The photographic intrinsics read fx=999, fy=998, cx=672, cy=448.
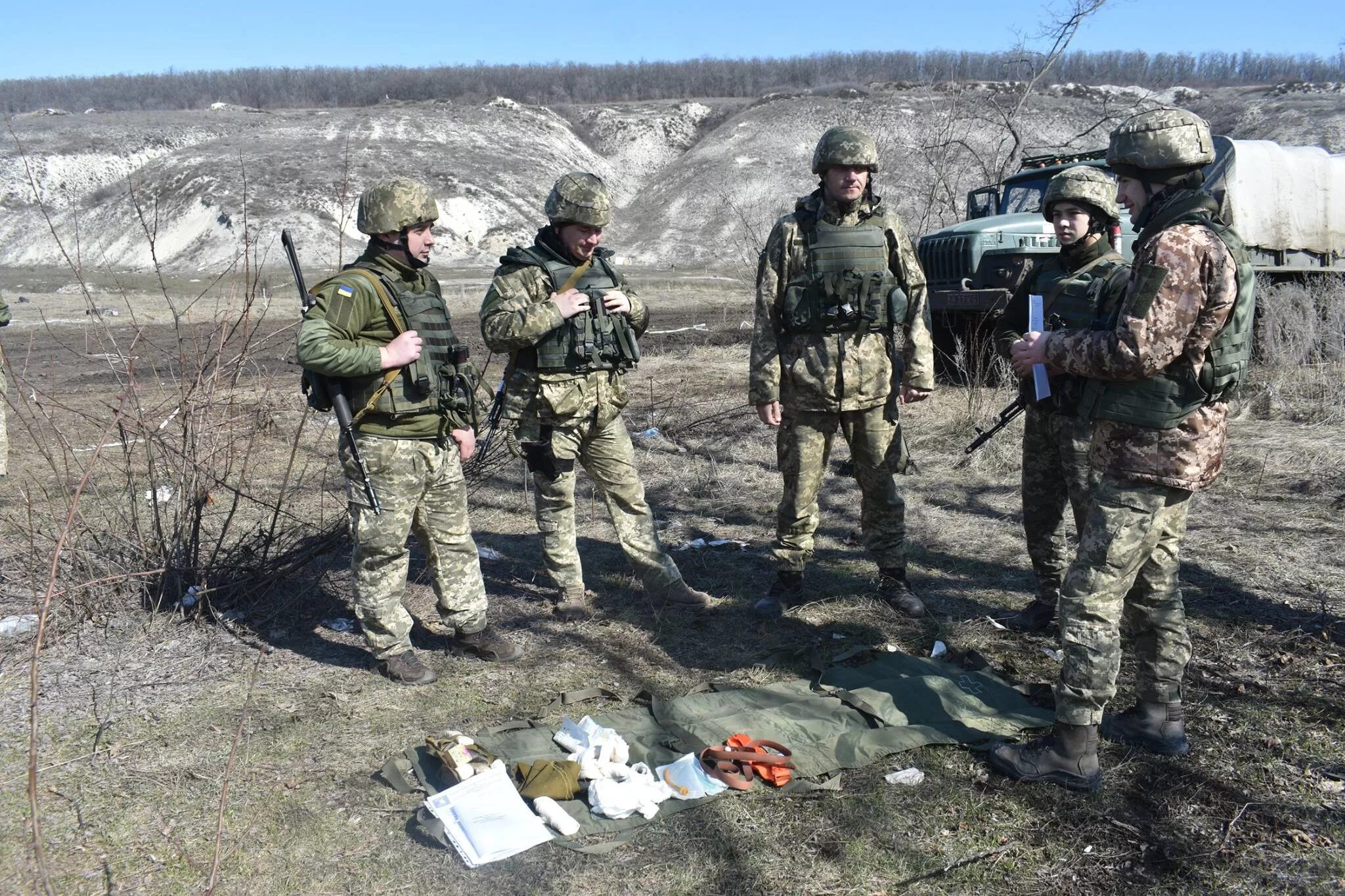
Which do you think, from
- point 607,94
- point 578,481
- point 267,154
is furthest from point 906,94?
point 578,481

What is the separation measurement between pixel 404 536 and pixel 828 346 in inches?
75.6

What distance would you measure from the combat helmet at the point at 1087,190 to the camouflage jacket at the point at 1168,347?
1198mm

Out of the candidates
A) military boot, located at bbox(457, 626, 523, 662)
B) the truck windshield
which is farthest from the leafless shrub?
military boot, located at bbox(457, 626, 523, 662)

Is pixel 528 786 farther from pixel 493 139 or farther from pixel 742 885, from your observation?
pixel 493 139

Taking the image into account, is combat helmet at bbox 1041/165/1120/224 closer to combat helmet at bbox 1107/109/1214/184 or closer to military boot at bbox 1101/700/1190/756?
combat helmet at bbox 1107/109/1214/184

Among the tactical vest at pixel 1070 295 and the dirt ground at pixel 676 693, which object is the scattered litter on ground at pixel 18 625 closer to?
the dirt ground at pixel 676 693

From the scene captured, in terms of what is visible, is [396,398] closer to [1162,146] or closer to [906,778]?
[906,778]

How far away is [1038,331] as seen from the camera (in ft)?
10.9

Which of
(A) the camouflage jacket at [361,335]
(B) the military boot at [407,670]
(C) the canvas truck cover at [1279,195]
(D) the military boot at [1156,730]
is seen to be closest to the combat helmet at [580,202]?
(A) the camouflage jacket at [361,335]

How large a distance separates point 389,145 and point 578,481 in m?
40.7

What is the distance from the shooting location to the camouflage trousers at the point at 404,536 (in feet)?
12.1

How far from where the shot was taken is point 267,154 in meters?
40.5

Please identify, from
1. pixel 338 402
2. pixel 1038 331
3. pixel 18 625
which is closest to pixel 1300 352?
pixel 1038 331

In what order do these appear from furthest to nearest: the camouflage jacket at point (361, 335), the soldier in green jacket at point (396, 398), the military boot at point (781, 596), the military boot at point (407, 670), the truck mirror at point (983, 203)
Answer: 1. the truck mirror at point (983, 203)
2. the military boot at point (781, 596)
3. the military boot at point (407, 670)
4. the soldier in green jacket at point (396, 398)
5. the camouflage jacket at point (361, 335)
